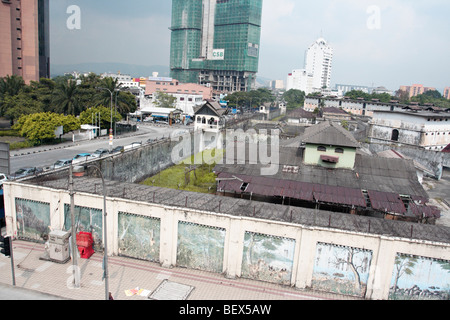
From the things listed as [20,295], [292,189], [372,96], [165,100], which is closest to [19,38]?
[165,100]

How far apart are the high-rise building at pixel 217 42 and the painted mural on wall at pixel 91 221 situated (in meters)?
146

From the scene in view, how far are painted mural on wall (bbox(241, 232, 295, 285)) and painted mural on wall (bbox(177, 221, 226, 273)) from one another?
1.22m

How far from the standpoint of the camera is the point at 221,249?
1568cm

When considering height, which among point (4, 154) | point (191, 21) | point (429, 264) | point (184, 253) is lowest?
point (184, 253)

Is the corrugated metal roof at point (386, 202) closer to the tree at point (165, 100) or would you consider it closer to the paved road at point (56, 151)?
the paved road at point (56, 151)

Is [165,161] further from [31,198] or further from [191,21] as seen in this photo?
[191,21]

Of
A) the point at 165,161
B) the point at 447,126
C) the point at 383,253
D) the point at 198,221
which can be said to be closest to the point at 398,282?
the point at 383,253

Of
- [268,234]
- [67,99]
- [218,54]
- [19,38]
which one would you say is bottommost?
[268,234]

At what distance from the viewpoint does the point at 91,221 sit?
56.9 ft

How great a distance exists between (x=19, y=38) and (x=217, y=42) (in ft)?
345

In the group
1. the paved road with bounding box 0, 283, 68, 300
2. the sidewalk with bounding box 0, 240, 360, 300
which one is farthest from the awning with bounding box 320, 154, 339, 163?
the paved road with bounding box 0, 283, 68, 300

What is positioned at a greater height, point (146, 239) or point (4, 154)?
point (4, 154)

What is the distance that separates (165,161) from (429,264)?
2662 centimetres

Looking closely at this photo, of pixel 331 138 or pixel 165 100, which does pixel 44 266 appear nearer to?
pixel 331 138
